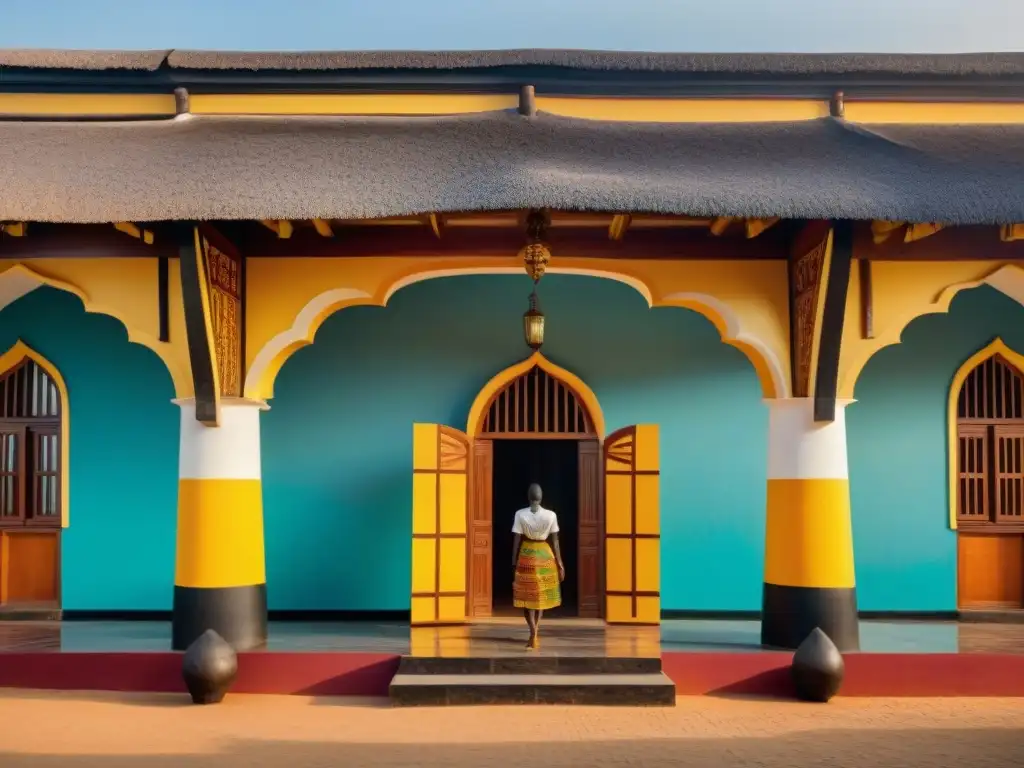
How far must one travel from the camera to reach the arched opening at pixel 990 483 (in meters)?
10.1

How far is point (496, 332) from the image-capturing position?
10.2m

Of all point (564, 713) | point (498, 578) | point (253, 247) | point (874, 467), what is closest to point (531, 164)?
point (253, 247)

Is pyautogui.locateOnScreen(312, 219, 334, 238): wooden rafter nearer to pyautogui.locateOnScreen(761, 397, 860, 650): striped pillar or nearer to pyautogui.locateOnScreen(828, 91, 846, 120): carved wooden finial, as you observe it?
pyautogui.locateOnScreen(761, 397, 860, 650): striped pillar

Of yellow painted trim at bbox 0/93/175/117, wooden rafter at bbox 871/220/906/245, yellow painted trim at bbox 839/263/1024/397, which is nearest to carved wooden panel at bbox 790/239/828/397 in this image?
yellow painted trim at bbox 839/263/1024/397

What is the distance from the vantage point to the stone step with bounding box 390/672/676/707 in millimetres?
7438

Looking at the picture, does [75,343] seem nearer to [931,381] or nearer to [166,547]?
[166,547]

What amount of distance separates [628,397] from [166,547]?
440 centimetres

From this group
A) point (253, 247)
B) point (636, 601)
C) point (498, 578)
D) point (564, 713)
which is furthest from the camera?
point (498, 578)

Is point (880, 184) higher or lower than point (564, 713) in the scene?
higher

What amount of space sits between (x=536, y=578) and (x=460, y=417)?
2.40 m

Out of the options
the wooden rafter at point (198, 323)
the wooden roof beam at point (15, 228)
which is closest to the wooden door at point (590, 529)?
the wooden rafter at point (198, 323)

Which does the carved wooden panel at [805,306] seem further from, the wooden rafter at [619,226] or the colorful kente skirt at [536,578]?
the colorful kente skirt at [536,578]

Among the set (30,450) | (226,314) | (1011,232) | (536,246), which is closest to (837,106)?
(1011,232)

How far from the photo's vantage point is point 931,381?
33.4ft
